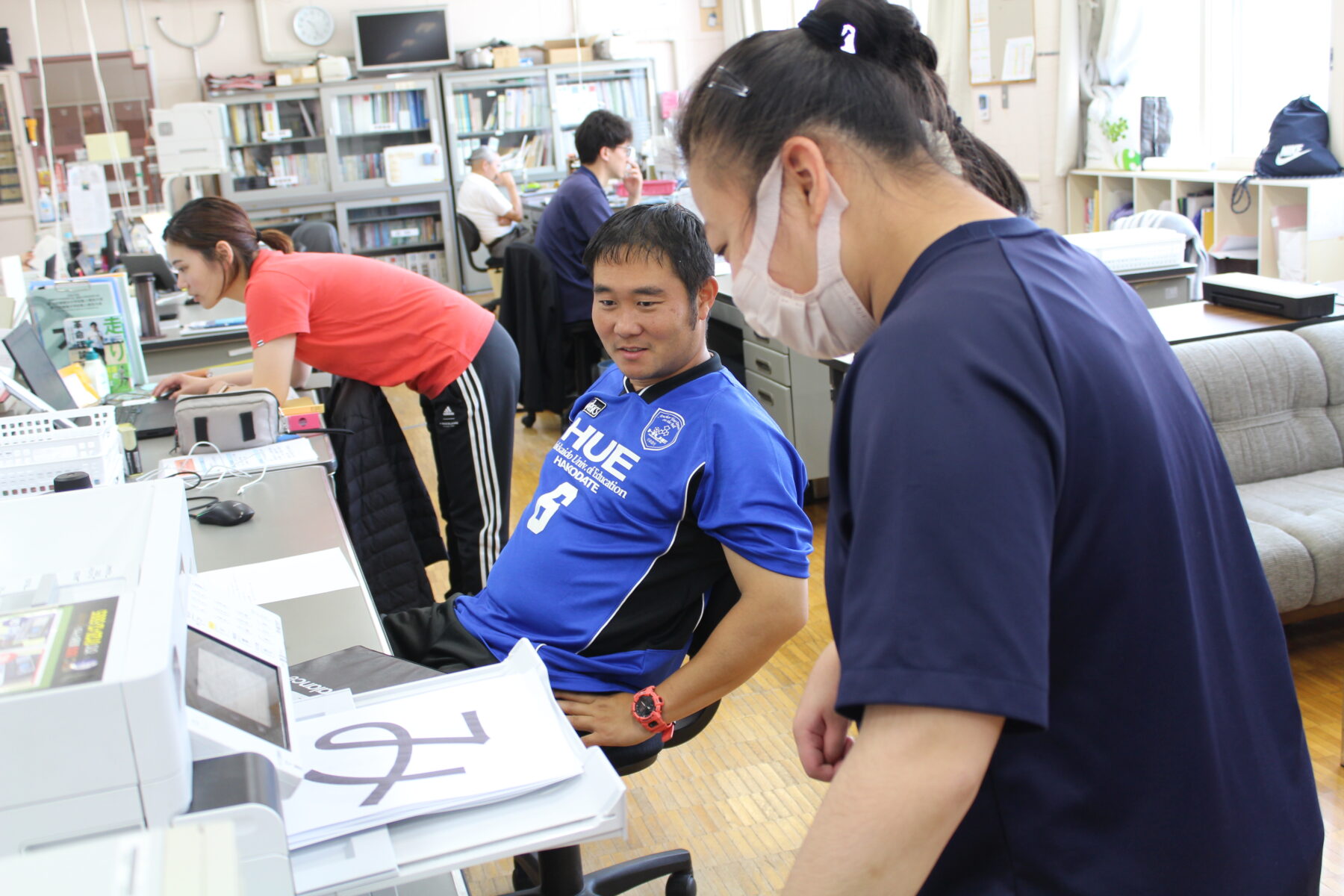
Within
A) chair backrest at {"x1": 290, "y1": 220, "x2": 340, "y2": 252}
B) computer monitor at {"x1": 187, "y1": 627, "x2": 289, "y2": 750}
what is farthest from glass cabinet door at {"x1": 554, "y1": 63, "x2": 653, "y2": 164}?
computer monitor at {"x1": 187, "y1": 627, "x2": 289, "y2": 750}

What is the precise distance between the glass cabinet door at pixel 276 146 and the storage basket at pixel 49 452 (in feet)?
22.2

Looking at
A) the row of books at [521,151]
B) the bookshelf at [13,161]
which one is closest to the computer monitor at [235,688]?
the row of books at [521,151]

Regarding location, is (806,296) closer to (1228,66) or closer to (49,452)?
(49,452)

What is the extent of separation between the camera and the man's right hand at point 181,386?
2953 millimetres

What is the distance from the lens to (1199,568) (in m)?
0.70

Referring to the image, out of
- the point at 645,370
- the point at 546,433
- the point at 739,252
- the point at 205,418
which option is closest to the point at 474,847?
the point at 739,252

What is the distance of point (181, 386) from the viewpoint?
119 inches

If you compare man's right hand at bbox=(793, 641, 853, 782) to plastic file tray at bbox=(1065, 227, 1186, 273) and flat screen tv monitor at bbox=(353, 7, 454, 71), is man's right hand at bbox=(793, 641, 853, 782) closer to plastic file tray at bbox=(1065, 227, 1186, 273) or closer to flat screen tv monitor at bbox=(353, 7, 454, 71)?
plastic file tray at bbox=(1065, 227, 1186, 273)

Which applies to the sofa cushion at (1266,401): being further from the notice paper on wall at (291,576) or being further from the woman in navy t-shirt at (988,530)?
the woman in navy t-shirt at (988,530)

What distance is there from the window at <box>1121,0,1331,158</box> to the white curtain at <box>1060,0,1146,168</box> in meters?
0.05

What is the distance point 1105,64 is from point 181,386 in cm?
429

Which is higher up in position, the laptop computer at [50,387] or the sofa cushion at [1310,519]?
the laptop computer at [50,387]

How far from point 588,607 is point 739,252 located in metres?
0.90

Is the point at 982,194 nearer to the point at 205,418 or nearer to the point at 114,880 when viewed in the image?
the point at 114,880
